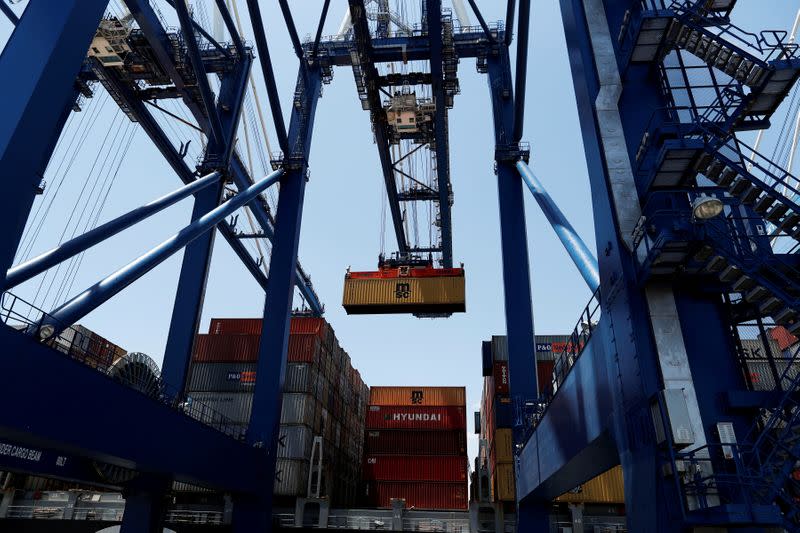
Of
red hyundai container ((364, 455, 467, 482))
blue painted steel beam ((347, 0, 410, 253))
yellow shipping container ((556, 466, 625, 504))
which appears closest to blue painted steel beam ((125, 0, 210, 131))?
blue painted steel beam ((347, 0, 410, 253))

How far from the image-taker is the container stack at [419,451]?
26344 millimetres

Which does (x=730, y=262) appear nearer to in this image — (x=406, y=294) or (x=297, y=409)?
(x=406, y=294)

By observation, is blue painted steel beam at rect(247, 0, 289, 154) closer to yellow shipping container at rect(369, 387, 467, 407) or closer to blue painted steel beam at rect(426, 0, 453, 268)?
blue painted steel beam at rect(426, 0, 453, 268)

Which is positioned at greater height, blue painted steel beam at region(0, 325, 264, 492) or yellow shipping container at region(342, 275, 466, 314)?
yellow shipping container at region(342, 275, 466, 314)

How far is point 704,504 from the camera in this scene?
644 centimetres

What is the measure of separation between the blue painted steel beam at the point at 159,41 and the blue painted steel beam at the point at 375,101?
21.7 ft

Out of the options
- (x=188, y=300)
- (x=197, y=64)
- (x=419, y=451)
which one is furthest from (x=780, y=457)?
(x=419, y=451)

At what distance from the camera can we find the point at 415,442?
2822 centimetres

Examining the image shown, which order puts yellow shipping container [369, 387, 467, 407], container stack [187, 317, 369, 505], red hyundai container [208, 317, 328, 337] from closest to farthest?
container stack [187, 317, 369, 505] → red hyundai container [208, 317, 328, 337] → yellow shipping container [369, 387, 467, 407]

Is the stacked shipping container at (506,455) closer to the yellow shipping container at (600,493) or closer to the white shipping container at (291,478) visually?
the yellow shipping container at (600,493)

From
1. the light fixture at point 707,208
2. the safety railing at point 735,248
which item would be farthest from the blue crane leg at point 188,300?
the light fixture at point 707,208

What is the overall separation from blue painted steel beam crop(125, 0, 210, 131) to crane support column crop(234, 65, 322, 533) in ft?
14.0

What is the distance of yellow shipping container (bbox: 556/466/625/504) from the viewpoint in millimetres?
19344

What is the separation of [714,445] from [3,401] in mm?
8966
